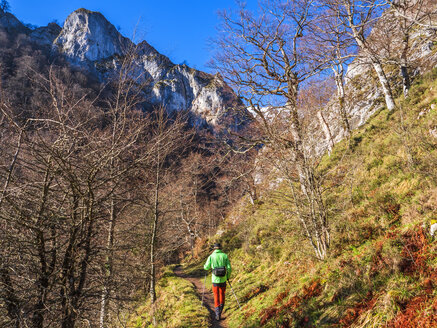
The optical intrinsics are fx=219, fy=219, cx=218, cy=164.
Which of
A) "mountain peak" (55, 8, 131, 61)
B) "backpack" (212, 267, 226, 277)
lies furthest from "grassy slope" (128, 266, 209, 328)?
"mountain peak" (55, 8, 131, 61)

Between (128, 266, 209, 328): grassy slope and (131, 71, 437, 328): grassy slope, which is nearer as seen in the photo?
(131, 71, 437, 328): grassy slope

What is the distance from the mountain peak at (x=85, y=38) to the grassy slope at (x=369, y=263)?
8140 cm

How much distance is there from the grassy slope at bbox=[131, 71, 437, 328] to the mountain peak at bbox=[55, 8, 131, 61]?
8140cm

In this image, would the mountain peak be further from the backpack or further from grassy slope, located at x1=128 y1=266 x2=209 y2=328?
the backpack

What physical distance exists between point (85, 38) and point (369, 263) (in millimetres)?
93822

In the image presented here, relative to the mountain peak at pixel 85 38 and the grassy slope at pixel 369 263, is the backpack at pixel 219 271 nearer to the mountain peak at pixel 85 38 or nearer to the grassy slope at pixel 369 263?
the grassy slope at pixel 369 263

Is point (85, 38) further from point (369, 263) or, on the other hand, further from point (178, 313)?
point (369, 263)

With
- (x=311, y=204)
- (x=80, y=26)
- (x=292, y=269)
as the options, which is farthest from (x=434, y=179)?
(x=80, y=26)

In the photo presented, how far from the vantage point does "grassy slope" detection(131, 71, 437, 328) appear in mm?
3141

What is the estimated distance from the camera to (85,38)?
2859 inches

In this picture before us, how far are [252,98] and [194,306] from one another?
820 centimetres

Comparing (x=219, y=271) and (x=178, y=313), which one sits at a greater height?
(x=219, y=271)

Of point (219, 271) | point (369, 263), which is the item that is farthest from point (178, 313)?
point (369, 263)

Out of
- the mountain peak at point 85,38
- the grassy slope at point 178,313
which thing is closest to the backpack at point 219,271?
the grassy slope at point 178,313
